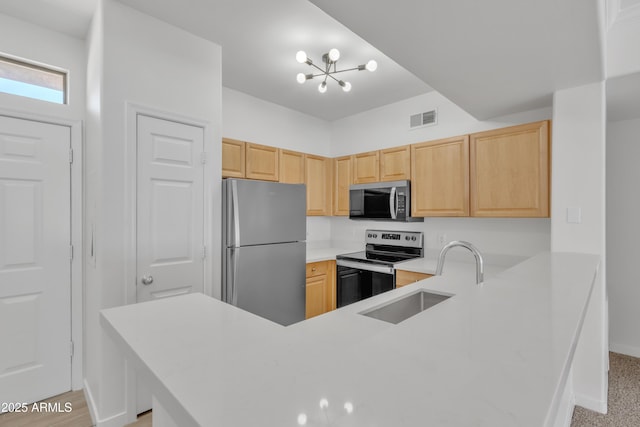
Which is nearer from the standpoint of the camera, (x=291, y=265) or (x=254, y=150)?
(x=291, y=265)

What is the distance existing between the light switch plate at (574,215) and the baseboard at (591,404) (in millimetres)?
1219

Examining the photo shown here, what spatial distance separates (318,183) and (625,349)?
3589 millimetres

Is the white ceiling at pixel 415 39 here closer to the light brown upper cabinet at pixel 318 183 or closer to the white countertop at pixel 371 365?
the light brown upper cabinet at pixel 318 183

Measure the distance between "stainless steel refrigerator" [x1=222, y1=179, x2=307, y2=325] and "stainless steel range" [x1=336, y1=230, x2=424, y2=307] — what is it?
70 centimetres

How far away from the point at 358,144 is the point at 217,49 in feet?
7.17

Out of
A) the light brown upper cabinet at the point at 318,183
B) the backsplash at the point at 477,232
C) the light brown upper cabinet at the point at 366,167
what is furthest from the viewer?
the light brown upper cabinet at the point at 318,183

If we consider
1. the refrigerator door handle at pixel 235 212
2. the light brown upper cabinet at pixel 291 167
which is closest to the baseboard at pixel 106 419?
the refrigerator door handle at pixel 235 212

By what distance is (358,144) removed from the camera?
413cm

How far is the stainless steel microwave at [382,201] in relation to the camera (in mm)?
3359

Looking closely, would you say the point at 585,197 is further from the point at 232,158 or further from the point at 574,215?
the point at 232,158

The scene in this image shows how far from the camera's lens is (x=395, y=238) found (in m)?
3.77

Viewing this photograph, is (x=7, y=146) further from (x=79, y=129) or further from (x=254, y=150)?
(x=254, y=150)

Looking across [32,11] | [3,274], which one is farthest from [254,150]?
[3,274]

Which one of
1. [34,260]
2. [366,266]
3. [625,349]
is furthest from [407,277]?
[34,260]
